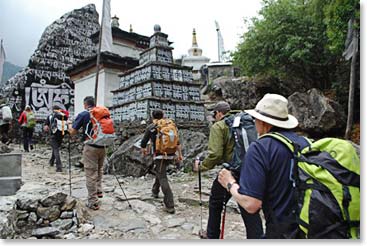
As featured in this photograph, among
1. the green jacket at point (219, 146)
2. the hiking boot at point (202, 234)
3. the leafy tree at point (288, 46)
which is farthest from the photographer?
the leafy tree at point (288, 46)

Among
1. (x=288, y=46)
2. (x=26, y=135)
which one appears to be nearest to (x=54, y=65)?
(x=26, y=135)

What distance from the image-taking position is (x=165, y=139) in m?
3.65

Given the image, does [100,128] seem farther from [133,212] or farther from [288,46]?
→ [288,46]

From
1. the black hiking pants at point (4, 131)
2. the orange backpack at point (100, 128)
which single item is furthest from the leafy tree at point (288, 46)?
the black hiking pants at point (4, 131)

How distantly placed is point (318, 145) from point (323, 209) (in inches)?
11.1

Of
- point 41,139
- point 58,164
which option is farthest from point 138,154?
point 41,139

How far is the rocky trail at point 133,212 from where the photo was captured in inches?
118

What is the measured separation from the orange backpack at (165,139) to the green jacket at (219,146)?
1.16 meters

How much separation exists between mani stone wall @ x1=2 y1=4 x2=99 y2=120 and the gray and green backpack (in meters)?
12.9

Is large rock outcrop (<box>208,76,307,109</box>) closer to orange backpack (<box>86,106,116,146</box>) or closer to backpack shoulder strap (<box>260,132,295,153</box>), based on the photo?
orange backpack (<box>86,106,116,146</box>)

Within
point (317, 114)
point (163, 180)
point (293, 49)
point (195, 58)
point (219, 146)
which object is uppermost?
point (195, 58)

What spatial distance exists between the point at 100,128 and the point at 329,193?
2.88 metres

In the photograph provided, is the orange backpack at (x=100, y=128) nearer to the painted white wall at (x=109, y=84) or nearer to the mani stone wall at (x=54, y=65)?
the painted white wall at (x=109, y=84)

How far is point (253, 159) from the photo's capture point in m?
1.38
